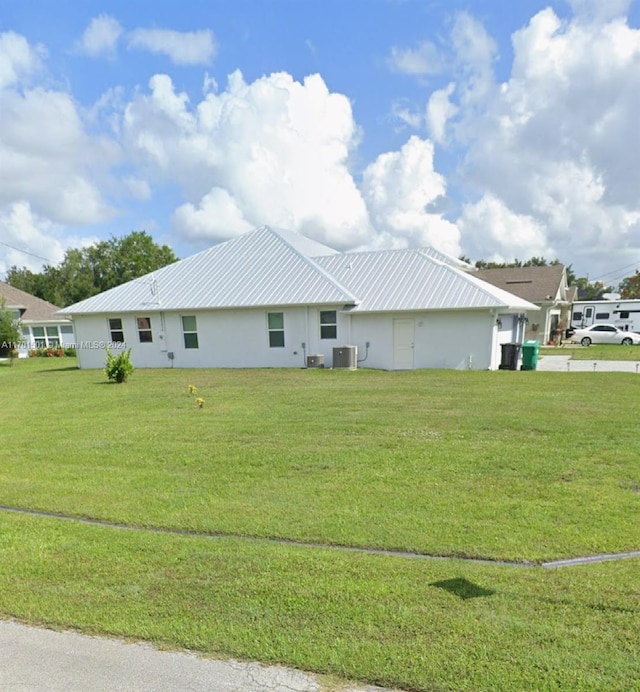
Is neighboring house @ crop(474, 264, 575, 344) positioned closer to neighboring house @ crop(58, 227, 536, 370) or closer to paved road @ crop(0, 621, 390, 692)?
neighboring house @ crop(58, 227, 536, 370)

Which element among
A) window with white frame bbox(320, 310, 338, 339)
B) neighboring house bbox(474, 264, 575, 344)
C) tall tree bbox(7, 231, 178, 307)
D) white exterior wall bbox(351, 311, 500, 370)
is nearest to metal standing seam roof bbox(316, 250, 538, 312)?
white exterior wall bbox(351, 311, 500, 370)

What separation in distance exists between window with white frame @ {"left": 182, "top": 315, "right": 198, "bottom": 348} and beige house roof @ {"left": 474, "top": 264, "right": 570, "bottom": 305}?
2097 cm

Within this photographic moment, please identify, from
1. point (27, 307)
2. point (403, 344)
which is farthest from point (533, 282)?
point (27, 307)

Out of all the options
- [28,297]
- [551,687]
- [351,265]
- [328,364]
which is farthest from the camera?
[28,297]

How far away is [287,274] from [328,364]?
4697mm

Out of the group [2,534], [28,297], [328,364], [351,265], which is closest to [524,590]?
[2,534]

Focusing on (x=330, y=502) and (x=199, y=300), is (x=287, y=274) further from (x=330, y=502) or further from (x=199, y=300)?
(x=330, y=502)

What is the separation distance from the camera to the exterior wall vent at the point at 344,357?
16312 mm

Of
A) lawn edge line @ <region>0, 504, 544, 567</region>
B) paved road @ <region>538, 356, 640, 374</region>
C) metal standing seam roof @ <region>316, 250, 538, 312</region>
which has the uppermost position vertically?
metal standing seam roof @ <region>316, 250, 538, 312</region>

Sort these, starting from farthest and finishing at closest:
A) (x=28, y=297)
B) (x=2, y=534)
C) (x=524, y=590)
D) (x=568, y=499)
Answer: (x=28, y=297)
(x=568, y=499)
(x=2, y=534)
(x=524, y=590)

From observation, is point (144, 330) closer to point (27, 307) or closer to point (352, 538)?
point (352, 538)

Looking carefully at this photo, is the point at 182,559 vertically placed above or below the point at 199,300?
below

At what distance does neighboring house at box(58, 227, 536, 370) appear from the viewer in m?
16.1

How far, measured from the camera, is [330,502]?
468cm
